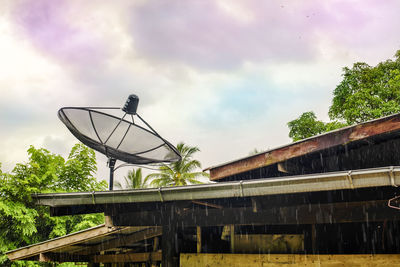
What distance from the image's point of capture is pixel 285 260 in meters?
4.22

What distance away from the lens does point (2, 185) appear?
49.8ft

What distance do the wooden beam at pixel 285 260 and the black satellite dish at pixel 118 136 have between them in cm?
181

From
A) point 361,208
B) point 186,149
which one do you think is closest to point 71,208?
point 361,208

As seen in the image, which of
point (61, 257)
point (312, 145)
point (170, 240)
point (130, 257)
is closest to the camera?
point (170, 240)

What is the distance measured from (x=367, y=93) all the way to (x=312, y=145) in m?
19.1

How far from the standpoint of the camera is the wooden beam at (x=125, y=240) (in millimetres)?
6199

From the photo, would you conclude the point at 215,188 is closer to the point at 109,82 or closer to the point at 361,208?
the point at 361,208

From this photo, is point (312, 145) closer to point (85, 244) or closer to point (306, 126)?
point (85, 244)

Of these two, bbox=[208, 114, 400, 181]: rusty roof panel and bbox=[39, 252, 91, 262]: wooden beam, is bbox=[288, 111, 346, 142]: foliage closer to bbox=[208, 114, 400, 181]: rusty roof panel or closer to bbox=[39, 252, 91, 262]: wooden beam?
bbox=[39, 252, 91, 262]: wooden beam

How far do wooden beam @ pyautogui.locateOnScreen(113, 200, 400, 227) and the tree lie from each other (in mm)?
18181

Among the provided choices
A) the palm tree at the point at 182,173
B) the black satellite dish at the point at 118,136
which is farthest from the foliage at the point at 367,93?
the black satellite dish at the point at 118,136

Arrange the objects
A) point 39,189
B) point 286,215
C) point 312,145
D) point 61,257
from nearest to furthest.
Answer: point 286,215
point 312,145
point 61,257
point 39,189

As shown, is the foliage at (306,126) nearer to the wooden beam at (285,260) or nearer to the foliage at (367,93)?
the foliage at (367,93)

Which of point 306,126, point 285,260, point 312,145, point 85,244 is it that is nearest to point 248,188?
point 285,260
